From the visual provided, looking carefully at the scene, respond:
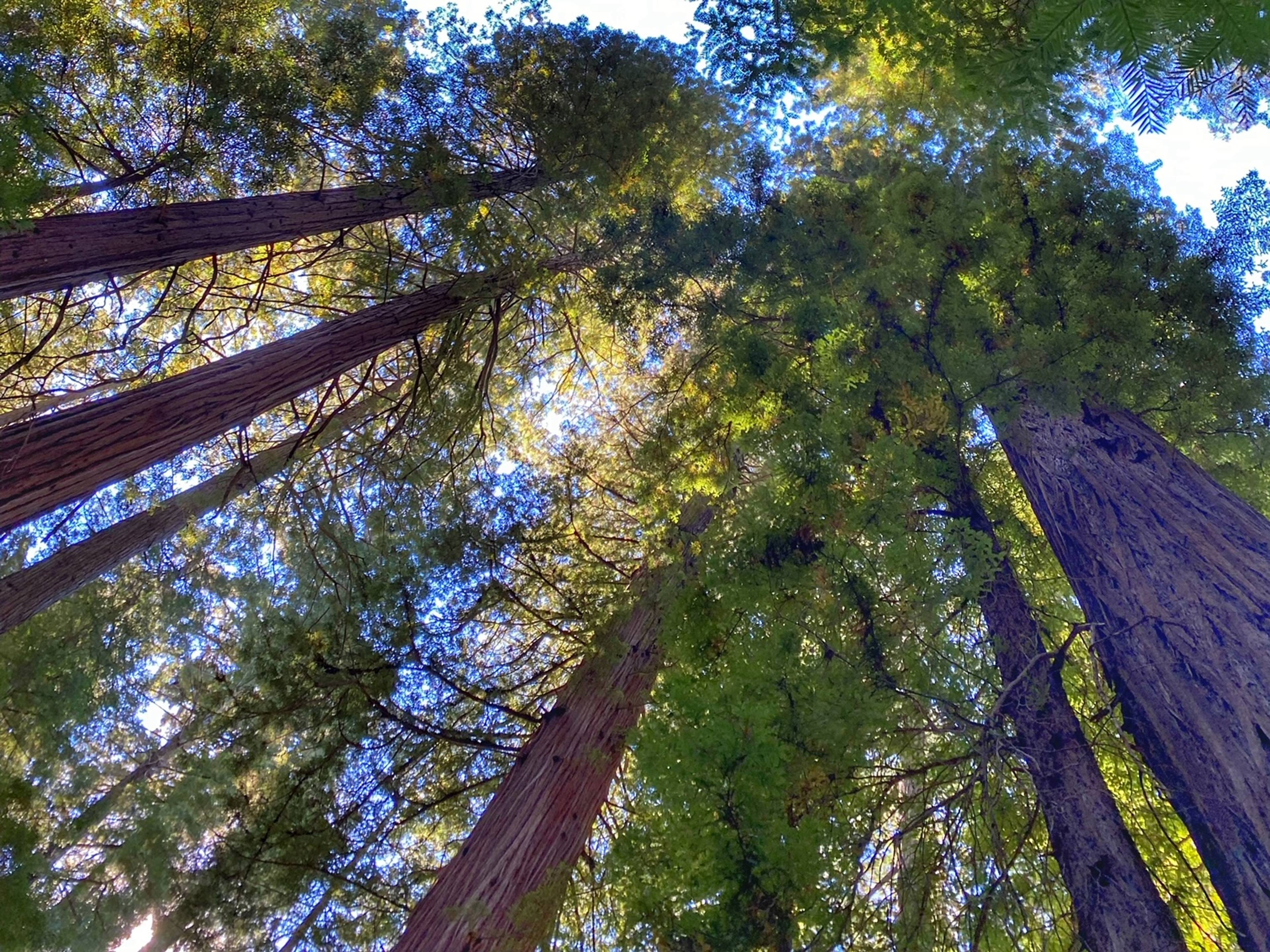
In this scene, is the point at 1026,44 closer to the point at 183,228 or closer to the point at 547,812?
the point at 547,812

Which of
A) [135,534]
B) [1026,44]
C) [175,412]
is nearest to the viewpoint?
[1026,44]

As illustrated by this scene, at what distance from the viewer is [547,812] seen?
441cm

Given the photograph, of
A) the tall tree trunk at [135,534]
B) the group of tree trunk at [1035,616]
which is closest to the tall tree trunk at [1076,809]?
the group of tree trunk at [1035,616]

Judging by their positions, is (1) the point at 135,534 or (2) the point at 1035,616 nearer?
(2) the point at 1035,616

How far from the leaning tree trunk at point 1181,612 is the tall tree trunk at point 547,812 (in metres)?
2.51

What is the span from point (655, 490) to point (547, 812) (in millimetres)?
2338

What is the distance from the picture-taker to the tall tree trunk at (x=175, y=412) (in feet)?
11.4

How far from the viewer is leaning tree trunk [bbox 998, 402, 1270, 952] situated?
3064mm

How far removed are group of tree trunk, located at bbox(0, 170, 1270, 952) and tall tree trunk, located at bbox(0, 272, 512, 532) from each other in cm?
1

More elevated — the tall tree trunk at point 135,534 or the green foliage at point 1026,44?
the green foliage at point 1026,44

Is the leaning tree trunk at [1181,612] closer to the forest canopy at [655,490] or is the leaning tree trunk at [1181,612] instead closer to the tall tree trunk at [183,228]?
the forest canopy at [655,490]

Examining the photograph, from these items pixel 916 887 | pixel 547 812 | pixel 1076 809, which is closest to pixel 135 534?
pixel 547 812

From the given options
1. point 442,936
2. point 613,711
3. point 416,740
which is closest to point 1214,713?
point 613,711

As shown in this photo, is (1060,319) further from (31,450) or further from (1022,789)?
(31,450)
